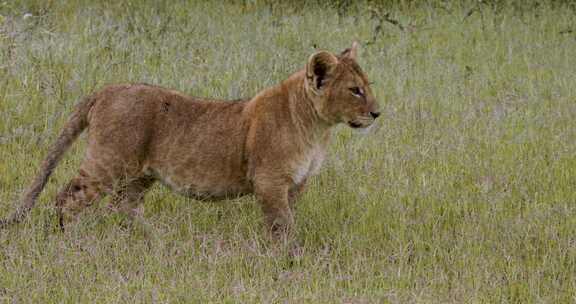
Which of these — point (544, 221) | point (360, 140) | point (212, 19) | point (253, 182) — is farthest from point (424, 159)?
point (212, 19)

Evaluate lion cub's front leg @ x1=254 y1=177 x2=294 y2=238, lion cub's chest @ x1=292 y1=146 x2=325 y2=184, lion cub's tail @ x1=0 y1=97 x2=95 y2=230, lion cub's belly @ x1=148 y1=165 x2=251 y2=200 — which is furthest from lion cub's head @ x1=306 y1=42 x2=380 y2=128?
lion cub's tail @ x1=0 y1=97 x2=95 y2=230

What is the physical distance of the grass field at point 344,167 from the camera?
542 centimetres

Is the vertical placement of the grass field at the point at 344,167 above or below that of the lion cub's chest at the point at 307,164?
below

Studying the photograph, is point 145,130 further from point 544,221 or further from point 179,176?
point 544,221

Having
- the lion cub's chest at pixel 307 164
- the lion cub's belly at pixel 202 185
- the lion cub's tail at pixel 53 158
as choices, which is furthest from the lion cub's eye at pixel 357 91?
the lion cub's tail at pixel 53 158

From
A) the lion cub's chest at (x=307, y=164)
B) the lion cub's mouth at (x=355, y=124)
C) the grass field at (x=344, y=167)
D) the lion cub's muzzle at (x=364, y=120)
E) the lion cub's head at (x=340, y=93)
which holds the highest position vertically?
the lion cub's head at (x=340, y=93)

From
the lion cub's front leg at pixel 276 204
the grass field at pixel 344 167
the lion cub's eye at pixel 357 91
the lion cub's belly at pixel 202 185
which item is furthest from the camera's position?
the lion cub's belly at pixel 202 185

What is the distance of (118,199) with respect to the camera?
21.2 feet

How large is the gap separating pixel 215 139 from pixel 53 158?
1.04m

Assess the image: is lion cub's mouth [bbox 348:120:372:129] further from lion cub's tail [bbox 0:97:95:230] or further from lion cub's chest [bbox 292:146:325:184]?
lion cub's tail [bbox 0:97:95:230]

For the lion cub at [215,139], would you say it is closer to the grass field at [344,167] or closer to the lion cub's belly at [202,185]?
the lion cub's belly at [202,185]

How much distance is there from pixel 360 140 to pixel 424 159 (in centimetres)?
69

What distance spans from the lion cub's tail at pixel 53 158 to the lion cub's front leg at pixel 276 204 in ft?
4.37

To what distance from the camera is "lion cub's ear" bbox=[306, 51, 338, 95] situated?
591 cm
